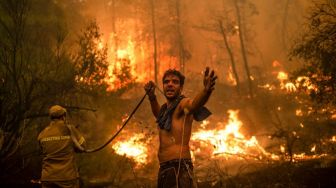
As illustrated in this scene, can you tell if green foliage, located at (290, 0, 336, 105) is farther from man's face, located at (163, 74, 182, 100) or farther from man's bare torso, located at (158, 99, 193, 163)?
man's bare torso, located at (158, 99, 193, 163)

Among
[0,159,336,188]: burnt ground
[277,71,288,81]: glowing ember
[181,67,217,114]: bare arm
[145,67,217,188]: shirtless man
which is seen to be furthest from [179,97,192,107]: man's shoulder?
[277,71,288,81]: glowing ember

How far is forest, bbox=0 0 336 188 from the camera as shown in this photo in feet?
36.0

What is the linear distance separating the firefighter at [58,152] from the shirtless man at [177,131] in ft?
6.77

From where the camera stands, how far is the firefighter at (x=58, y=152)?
207 inches

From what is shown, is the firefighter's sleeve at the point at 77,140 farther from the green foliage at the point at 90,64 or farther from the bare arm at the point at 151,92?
the green foliage at the point at 90,64

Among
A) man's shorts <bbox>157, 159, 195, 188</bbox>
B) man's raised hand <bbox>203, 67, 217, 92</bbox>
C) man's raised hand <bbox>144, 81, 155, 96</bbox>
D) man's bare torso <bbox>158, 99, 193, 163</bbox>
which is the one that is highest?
man's raised hand <bbox>144, 81, 155, 96</bbox>

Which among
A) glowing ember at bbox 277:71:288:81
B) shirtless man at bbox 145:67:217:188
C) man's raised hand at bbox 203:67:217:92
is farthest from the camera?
glowing ember at bbox 277:71:288:81

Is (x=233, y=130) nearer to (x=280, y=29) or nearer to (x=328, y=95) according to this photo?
(x=328, y=95)

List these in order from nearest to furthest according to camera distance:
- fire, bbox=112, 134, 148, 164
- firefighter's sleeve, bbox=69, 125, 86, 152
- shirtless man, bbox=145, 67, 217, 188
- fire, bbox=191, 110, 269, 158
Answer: shirtless man, bbox=145, 67, 217, 188
firefighter's sleeve, bbox=69, 125, 86, 152
fire, bbox=112, 134, 148, 164
fire, bbox=191, 110, 269, 158

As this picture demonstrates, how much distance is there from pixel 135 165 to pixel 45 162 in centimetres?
1390

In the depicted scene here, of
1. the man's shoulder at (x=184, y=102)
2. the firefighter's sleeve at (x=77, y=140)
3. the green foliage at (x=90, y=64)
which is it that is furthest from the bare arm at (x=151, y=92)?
the green foliage at (x=90, y=64)

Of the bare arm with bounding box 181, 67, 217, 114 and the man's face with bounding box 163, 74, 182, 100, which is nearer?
the bare arm with bounding box 181, 67, 217, 114

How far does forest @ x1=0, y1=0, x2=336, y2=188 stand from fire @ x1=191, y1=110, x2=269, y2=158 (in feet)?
0.40

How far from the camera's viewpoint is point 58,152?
17.5 ft
